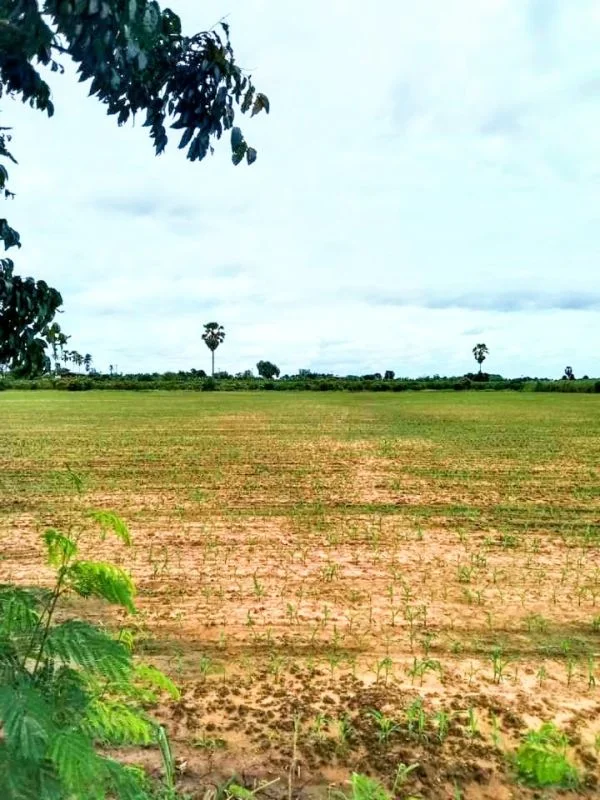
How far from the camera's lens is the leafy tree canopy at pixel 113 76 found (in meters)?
1.78

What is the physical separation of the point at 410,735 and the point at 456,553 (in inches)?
173

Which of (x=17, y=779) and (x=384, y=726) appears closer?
(x=17, y=779)

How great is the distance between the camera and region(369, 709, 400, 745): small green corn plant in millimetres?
3694

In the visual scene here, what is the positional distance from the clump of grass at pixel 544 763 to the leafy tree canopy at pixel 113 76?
336cm

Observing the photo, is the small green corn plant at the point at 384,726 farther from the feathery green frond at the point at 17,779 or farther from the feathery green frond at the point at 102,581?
the feathery green frond at the point at 17,779

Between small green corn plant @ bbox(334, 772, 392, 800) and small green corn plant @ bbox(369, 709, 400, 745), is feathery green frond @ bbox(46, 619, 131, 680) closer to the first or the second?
small green corn plant @ bbox(334, 772, 392, 800)

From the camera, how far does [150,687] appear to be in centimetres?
437

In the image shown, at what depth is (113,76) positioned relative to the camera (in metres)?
1.99

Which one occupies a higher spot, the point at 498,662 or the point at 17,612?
the point at 17,612

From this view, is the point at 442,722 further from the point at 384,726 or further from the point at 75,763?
the point at 75,763

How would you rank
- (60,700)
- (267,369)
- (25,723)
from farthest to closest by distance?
1. (267,369)
2. (60,700)
3. (25,723)

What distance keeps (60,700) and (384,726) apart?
239 cm

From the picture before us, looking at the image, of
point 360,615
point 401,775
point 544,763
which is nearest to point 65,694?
point 401,775

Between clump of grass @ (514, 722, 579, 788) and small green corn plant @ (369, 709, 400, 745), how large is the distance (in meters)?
0.72
